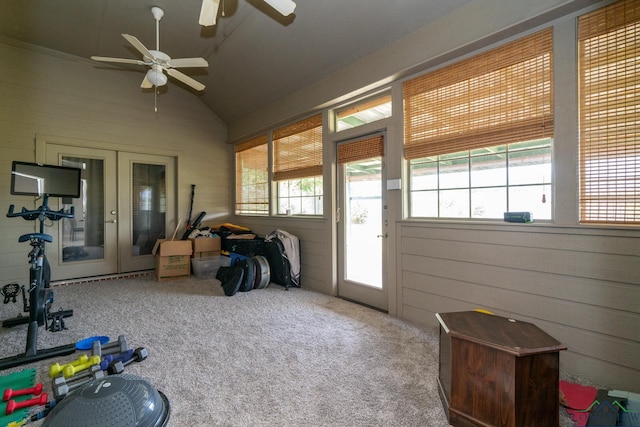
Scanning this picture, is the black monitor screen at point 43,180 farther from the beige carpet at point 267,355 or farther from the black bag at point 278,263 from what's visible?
the black bag at point 278,263

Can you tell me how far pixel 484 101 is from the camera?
8.50 ft

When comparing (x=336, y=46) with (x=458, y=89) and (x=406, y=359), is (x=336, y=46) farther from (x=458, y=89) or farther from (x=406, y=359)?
(x=406, y=359)

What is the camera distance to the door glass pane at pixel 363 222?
11.8ft

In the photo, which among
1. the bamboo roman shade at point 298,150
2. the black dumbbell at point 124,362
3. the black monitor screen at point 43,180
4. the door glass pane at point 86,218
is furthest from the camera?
the door glass pane at point 86,218

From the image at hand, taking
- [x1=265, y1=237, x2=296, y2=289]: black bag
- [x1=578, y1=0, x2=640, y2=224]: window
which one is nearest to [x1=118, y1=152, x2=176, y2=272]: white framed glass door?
[x1=265, y1=237, x2=296, y2=289]: black bag

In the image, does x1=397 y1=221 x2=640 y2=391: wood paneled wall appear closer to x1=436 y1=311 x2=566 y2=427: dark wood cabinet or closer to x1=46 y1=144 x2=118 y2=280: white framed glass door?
x1=436 y1=311 x2=566 y2=427: dark wood cabinet

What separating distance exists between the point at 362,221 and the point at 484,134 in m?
1.71

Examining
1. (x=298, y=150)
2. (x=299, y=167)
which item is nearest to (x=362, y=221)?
(x=299, y=167)

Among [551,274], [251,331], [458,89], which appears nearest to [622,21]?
[458,89]

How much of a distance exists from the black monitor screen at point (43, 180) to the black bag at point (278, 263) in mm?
2430

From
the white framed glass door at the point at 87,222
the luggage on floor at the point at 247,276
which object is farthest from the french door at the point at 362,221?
the white framed glass door at the point at 87,222

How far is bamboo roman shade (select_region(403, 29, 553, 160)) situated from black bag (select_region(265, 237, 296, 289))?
2.32 m

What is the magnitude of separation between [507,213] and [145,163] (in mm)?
5577

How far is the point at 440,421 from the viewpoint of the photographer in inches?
65.9
